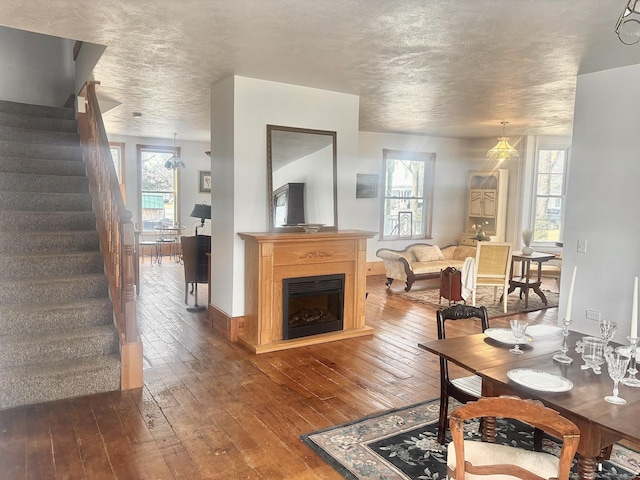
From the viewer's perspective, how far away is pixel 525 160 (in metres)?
8.38

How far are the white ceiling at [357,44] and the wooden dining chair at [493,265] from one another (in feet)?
6.04

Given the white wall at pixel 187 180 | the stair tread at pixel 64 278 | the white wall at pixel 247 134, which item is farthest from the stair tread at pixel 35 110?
the white wall at pixel 187 180

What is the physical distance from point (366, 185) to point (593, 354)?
6.28m

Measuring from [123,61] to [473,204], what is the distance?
704 centimetres

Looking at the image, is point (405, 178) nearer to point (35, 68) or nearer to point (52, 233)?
point (35, 68)

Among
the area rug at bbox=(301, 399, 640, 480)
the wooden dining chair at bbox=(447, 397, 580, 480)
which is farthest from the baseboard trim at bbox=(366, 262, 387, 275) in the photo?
the wooden dining chair at bbox=(447, 397, 580, 480)

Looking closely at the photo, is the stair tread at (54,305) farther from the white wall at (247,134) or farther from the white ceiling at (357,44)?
the white ceiling at (357,44)

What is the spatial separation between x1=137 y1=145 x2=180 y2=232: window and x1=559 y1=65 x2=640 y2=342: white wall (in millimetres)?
8301

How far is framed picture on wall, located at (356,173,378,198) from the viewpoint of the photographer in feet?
26.6

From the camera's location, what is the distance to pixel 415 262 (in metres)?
7.81

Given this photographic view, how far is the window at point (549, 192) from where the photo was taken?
8586mm

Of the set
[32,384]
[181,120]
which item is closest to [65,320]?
[32,384]

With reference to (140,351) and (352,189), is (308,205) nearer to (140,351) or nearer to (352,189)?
(352,189)

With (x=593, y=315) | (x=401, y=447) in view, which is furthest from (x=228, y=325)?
(x=593, y=315)
